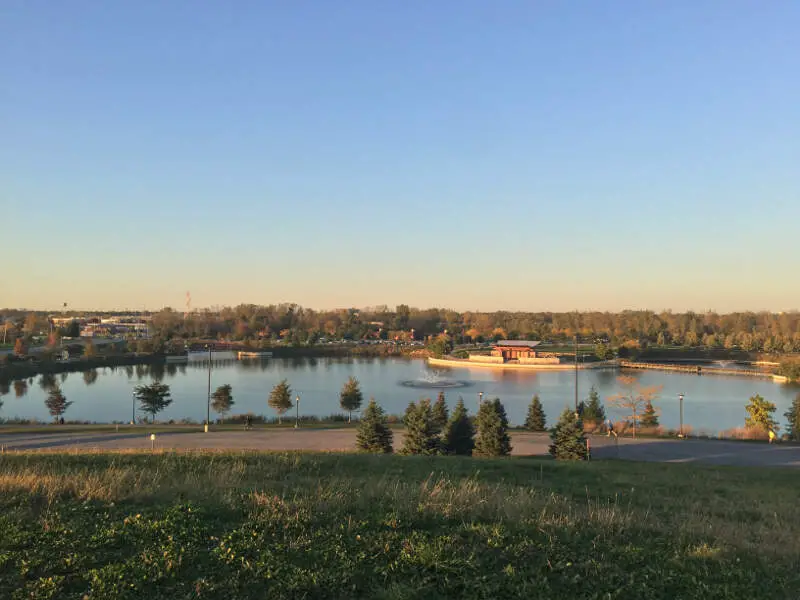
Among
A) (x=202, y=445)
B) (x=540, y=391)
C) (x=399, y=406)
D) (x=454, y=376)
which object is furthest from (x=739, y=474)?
(x=454, y=376)

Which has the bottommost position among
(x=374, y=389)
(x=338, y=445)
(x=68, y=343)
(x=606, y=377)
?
(x=374, y=389)

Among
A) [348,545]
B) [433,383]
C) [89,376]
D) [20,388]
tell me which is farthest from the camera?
[89,376]

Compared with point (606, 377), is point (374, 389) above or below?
below

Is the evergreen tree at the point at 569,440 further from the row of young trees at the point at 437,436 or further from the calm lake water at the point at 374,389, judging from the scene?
the calm lake water at the point at 374,389

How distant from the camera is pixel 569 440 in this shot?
13.7 metres

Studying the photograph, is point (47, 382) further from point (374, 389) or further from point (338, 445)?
point (338, 445)

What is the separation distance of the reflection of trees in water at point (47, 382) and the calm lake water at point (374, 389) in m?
0.53

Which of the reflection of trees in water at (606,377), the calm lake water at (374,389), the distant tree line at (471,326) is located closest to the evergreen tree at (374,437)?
the calm lake water at (374,389)

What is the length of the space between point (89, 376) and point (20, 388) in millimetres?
8826

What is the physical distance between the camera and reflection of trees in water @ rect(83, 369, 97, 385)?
48.2m

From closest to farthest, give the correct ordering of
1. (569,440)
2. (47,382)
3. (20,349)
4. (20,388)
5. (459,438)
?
1. (569,440)
2. (459,438)
3. (20,388)
4. (47,382)
5. (20,349)

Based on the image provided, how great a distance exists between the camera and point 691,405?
3578cm

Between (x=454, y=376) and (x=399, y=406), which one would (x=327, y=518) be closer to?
(x=399, y=406)

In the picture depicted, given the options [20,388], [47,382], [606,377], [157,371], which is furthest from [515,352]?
[20,388]
